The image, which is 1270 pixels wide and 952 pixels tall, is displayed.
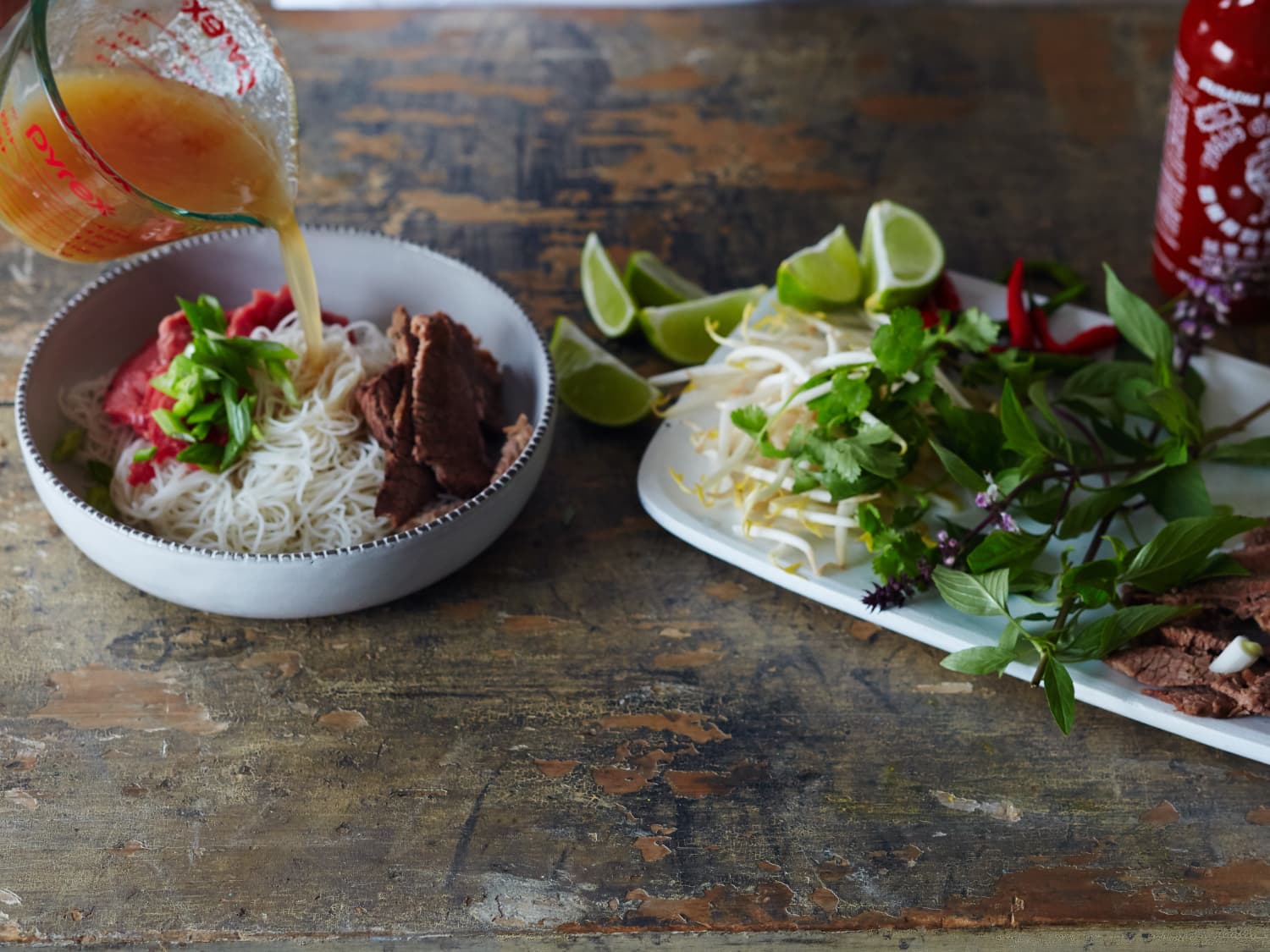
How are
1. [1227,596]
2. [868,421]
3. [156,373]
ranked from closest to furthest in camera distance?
1. [1227,596]
2. [868,421]
3. [156,373]

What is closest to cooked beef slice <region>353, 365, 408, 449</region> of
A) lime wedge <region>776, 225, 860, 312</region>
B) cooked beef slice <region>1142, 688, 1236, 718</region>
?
lime wedge <region>776, 225, 860, 312</region>

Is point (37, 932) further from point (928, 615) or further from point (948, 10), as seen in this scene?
point (948, 10)

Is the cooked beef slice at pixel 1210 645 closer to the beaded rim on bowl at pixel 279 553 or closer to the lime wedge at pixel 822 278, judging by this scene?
the lime wedge at pixel 822 278

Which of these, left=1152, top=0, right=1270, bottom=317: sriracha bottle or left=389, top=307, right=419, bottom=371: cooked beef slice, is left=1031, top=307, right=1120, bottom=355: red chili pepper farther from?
left=389, top=307, right=419, bottom=371: cooked beef slice

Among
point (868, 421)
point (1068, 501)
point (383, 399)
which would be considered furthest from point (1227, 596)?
point (383, 399)

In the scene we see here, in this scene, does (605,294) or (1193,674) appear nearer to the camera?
(1193,674)

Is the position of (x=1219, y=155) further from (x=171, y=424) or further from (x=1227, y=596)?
Result: (x=171, y=424)
